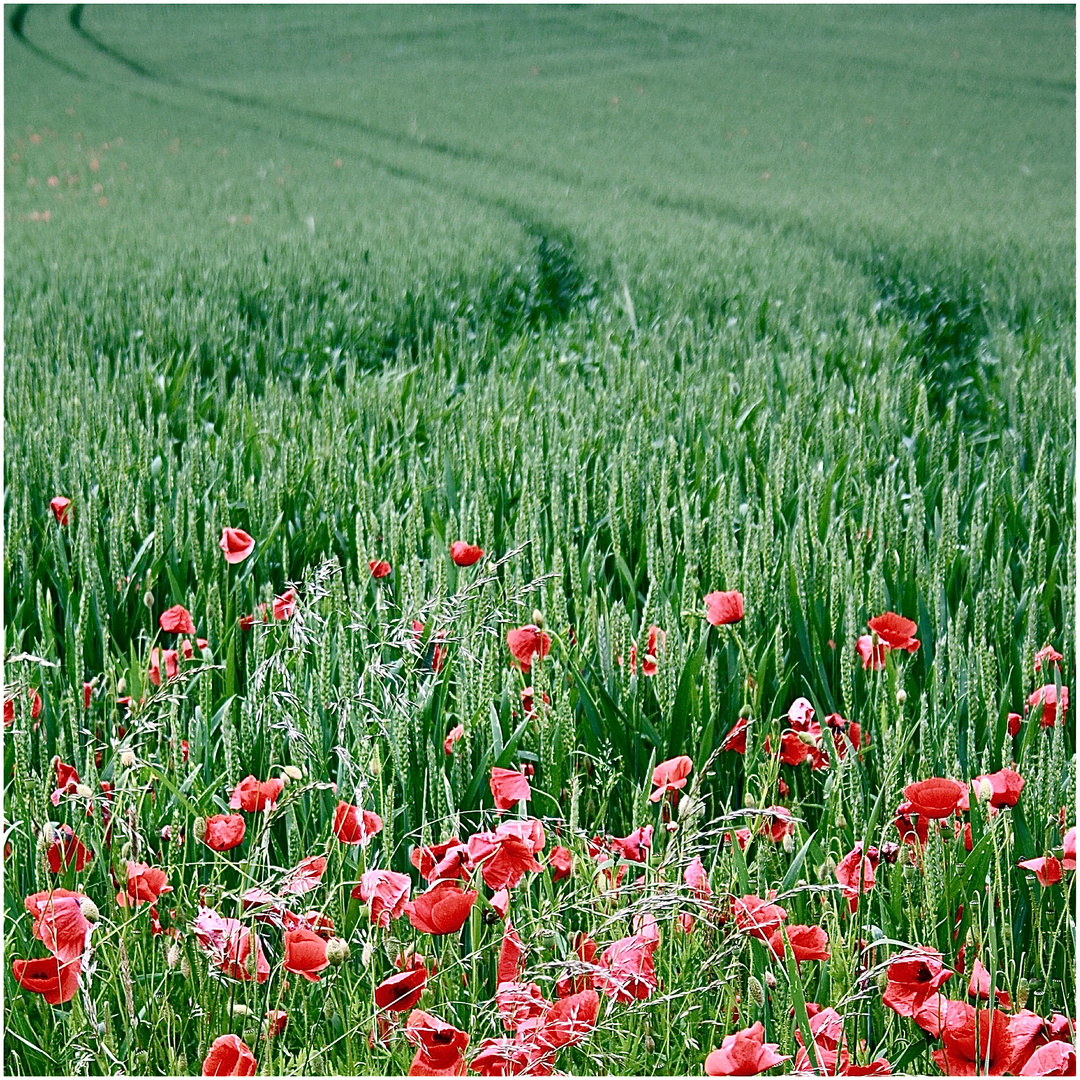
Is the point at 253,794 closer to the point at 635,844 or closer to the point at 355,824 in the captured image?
the point at 355,824

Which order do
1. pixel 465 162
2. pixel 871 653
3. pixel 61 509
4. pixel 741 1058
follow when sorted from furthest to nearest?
pixel 465 162 < pixel 61 509 < pixel 871 653 < pixel 741 1058

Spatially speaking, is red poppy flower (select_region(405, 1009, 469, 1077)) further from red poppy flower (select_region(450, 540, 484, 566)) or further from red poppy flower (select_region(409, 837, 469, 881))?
red poppy flower (select_region(450, 540, 484, 566))

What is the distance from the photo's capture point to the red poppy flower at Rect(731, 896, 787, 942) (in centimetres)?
70

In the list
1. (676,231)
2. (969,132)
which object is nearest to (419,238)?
(676,231)

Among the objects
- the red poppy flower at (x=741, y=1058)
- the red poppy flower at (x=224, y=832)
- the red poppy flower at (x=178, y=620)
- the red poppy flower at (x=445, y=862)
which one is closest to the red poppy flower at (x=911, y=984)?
the red poppy flower at (x=741, y=1058)

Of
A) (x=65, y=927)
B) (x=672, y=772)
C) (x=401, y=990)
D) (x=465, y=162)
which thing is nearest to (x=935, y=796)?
(x=672, y=772)

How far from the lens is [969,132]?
480 cm

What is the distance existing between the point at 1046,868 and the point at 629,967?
1.23 ft

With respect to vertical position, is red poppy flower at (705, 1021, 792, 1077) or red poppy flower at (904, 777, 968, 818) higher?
red poppy flower at (904, 777, 968, 818)

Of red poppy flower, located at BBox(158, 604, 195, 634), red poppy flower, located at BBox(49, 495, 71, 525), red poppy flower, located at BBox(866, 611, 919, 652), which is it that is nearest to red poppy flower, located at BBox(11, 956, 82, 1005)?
red poppy flower, located at BBox(158, 604, 195, 634)

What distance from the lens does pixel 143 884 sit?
765 millimetres

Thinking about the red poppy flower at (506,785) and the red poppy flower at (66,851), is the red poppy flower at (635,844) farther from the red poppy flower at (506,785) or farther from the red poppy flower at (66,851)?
the red poppy flower at (66,851)

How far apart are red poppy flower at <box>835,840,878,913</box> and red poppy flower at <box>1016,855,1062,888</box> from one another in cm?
12

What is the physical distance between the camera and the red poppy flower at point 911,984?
2.19 feet
